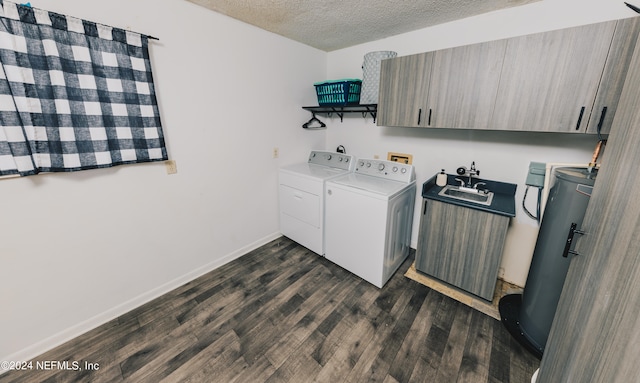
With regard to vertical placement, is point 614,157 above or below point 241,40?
below

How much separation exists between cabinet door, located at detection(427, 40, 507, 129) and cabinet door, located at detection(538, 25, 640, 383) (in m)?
0.93

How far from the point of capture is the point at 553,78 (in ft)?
4.91

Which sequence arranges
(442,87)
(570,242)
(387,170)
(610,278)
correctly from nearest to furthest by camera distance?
1. (610,278)
2. (570,242)
3. (442,87)
4. (387,170)

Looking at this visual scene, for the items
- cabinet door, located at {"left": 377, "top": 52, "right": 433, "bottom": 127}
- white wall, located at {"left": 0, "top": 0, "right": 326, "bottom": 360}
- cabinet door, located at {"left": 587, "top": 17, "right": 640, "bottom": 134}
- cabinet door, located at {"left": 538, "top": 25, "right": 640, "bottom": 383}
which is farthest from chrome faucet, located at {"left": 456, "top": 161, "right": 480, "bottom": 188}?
white wall, located at {"left": 0, "top": 0, "right": 326, "bottom": 360}

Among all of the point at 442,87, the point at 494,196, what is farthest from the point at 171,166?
the point at 494,196

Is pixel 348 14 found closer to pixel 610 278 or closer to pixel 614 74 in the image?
pixel 614 74

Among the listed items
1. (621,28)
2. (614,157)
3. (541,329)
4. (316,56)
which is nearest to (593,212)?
(614,157)

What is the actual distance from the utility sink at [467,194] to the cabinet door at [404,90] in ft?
2.19

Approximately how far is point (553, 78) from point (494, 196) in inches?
36.8

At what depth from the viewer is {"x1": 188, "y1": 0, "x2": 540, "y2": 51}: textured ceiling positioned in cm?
181

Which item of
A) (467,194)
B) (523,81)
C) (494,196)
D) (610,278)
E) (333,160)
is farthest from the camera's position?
(333,160)

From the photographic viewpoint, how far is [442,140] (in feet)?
7.75

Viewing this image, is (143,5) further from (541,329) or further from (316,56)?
(541,329)

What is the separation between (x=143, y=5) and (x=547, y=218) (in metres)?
3.06
